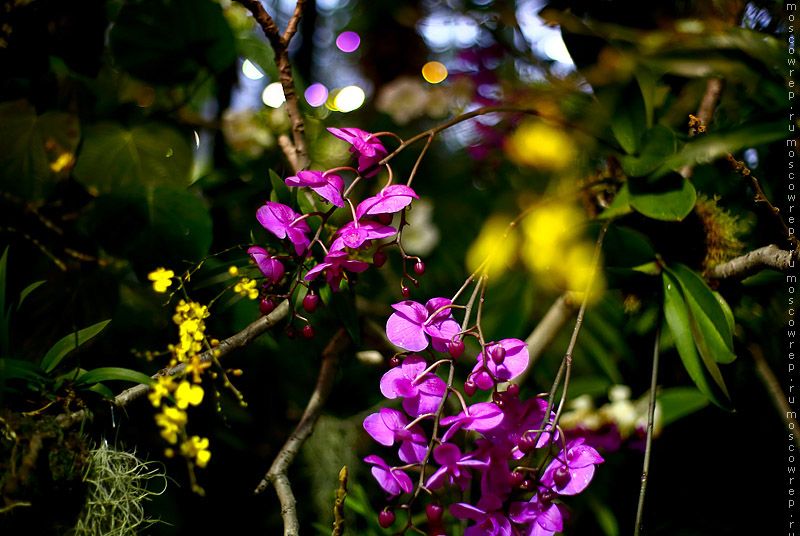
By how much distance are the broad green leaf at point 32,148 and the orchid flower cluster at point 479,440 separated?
422 mm

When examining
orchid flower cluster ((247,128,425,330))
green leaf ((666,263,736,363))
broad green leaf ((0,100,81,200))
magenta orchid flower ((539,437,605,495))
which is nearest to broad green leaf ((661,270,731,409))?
green leaf ((666,263,736,363))

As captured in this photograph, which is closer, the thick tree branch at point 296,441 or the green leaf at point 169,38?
the thick tree branch at point 296,441

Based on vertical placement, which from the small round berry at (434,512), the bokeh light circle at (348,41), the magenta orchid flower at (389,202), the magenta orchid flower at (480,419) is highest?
the magenta orchid flower at (389,202)

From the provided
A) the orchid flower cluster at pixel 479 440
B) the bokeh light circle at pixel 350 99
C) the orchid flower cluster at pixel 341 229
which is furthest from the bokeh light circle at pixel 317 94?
the orchid flower cluster at pixel 479 440

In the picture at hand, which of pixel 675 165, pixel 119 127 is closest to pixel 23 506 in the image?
pixel 119 127

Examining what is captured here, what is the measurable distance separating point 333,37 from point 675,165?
4.64ft

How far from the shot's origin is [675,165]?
449mm

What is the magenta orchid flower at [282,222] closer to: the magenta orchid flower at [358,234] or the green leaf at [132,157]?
the magenta orchid flower at [358,234]

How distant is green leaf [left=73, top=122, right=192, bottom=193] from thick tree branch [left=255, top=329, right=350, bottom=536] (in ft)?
0.85

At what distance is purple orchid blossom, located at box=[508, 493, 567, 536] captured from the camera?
1.14ft

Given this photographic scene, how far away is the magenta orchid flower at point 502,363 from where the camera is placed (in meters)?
0.36

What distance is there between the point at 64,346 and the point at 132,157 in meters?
0.24

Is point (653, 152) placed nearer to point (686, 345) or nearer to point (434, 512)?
point (686, 345)

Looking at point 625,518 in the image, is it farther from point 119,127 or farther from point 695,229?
point 119,127
